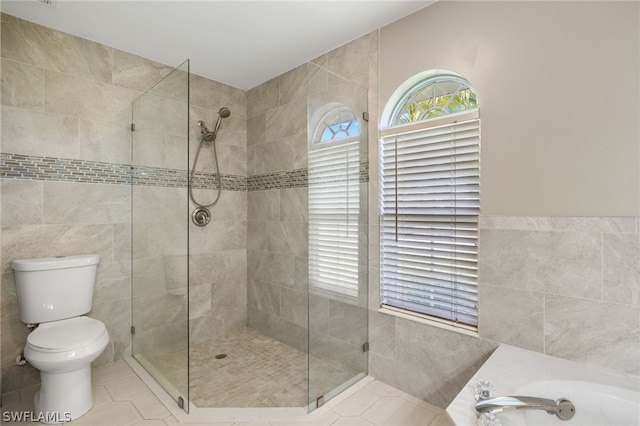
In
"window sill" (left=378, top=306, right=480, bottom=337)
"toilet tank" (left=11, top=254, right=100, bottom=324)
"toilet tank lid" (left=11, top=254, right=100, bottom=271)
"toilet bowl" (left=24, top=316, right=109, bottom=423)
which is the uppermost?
"toilet tank lid" (left=11, top=254, right=100, bottom=271)

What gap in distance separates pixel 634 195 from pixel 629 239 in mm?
187

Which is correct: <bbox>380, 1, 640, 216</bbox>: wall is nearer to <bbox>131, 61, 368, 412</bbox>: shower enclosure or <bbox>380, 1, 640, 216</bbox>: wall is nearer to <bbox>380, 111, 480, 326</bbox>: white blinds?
<bbox>380, 111, 480, 326</bbox>: white blinds

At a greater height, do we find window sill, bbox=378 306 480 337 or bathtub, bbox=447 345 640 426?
window sill, bbox=378 306 480 337

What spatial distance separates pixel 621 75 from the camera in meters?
1.35

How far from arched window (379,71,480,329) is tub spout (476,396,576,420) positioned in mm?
550

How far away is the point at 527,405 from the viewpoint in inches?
46.1

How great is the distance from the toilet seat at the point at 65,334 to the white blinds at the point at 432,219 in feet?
5.96

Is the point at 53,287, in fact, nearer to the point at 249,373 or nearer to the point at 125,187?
the point at 125,187

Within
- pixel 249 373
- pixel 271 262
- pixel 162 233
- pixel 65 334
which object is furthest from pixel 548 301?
pixel 65 334

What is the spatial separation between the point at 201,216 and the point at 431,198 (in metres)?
1.99

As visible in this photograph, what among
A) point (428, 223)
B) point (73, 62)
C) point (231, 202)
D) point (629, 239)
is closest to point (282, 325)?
point (231, 202)

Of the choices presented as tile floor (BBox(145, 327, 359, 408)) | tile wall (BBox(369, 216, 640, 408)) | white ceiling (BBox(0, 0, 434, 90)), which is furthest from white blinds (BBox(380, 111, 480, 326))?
white ceiling (BBox(0, 0, 434, 90))

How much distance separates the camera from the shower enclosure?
6.36 feet

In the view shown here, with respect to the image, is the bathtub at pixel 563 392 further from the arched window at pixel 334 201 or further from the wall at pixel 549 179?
the arched window at pixel 334 201
